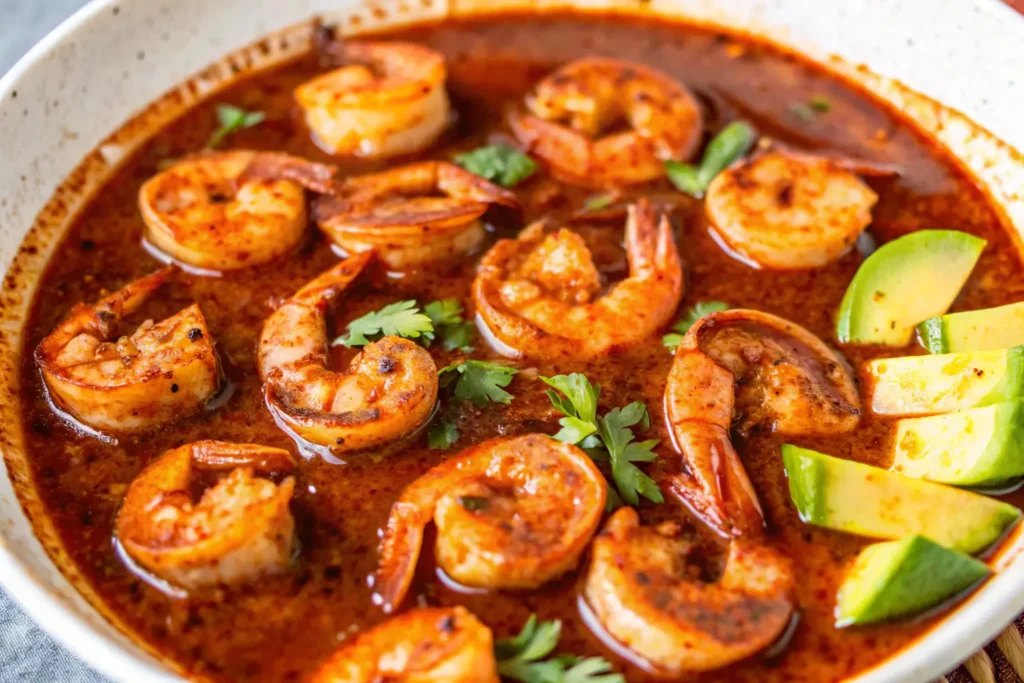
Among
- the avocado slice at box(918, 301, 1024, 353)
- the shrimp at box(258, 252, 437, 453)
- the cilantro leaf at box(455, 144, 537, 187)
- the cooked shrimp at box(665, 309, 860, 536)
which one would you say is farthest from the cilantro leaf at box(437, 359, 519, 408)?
the avocado slice at box(918, 301, 1024, 353)

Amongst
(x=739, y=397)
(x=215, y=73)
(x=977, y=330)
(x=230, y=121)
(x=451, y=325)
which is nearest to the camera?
(x=739, y=397)

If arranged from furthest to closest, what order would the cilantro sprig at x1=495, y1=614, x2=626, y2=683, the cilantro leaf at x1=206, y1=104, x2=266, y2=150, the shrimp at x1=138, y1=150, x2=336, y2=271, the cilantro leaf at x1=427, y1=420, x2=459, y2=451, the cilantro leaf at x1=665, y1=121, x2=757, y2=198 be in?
the cilantro leaf at x1=206, y1=104, x2=266, y2=150 < the cilantro leaf at x1=665, y1=121, x2=757, y2=198 < the shrimp at x1=138, y1=150, x2=336, y2=271 < the cilantro leaf at x1=427, y1=420, x2=459, y2=451 < the cilantro sprig at x1=495, y1=614, x2=626, y2=683

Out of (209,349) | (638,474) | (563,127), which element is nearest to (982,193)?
(563,127)

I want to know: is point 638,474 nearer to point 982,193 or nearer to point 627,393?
point 627,393

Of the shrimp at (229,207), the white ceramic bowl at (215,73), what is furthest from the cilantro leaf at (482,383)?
the white ceramic bowl at (215,73)

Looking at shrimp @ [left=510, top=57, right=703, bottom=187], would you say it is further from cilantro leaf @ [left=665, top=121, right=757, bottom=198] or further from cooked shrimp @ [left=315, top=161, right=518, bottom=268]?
cooked shrimp @ [left=315, top=161, right=518, bottom=268]

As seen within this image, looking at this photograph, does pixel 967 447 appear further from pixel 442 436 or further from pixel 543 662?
pixel 442 436

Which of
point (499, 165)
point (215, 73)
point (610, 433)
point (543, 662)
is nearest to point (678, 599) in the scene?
point (543, 662)
